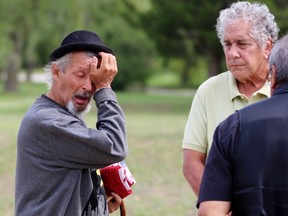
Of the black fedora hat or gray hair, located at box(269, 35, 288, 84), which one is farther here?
the black fedora hat

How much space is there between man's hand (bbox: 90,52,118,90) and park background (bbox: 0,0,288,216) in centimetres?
534

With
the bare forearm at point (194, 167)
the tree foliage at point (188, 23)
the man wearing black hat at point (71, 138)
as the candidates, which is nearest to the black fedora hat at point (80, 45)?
the man wearing black hat at point (71, 138)

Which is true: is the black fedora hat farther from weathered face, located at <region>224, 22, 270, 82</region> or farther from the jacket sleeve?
weathered face, located at <region>224, 22, 270, 82</region>

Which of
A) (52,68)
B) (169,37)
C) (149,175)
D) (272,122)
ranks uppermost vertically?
(169,37)

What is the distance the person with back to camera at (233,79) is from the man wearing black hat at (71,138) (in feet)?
2.04

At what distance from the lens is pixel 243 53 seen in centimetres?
347

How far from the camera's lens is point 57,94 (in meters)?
3.16

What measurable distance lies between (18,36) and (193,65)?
16.8 metres

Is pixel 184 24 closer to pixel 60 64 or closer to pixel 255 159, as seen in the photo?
pixel 60 64

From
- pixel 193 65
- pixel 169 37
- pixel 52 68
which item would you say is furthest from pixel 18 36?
pixel 52 68

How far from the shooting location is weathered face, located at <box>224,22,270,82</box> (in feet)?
11.3

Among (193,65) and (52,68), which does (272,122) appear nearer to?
(52,68)

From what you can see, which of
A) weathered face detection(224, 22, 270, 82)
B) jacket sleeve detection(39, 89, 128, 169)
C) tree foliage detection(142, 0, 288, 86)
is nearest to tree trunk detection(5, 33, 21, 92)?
tree foliage detection(142, 0, 288, 86)

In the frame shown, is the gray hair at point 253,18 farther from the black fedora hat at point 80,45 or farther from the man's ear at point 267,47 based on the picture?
the black fedora hat at point 80,45
